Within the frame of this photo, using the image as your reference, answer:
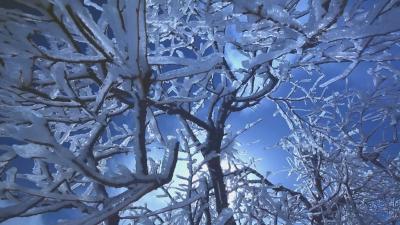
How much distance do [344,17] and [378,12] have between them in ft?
0.88

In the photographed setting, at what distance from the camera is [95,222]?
1.56 meters

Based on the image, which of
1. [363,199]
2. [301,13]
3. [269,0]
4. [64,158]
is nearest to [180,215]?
[301,13]

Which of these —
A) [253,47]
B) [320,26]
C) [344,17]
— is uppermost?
[253,47]

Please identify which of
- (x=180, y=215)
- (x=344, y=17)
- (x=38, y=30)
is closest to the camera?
(x=38, y=30)

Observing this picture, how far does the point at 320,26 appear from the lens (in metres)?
1.49

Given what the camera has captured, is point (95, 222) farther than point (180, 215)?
No

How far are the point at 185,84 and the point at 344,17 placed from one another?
141cm

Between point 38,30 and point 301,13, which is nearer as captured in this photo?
point 38,30

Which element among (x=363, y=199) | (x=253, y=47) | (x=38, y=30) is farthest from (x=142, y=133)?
(x=363, y=199)

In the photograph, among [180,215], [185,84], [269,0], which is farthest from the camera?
[180,215]

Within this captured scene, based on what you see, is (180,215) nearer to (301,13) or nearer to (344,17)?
(301,13)

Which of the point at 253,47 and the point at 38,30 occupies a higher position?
the point at 253,47

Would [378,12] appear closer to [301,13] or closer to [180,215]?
[301,13]

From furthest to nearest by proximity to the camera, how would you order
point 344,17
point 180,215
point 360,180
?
1. point 360,180
2. point 180,215
3. point 344,17
